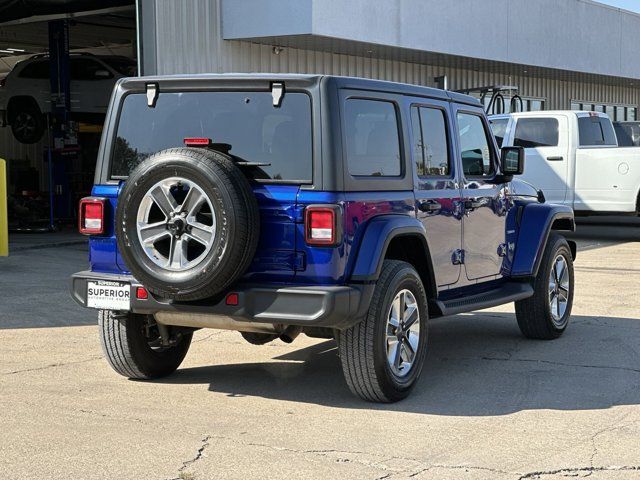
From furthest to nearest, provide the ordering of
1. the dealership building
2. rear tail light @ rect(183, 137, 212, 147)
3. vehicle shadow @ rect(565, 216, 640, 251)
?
vehicle shadow @ rect(565, 216, 640, 251) → the dealership building → rear tail light @ rect(183, 137, 212, 147)

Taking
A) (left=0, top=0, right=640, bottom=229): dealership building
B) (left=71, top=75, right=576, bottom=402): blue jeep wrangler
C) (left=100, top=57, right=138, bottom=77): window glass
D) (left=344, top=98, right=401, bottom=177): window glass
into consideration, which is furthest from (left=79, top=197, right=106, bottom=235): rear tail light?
(left=100, top=57, right=138, bottom=77): window glass

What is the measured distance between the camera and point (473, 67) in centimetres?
2395

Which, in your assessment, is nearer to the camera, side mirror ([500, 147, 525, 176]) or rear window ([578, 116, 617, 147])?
side mirror ([500, 147, 525, 176])

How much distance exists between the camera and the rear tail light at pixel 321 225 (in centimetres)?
570

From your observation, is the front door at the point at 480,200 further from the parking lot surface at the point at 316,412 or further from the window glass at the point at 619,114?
the window glass at the point at 619,114

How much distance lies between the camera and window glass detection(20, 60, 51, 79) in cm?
2311

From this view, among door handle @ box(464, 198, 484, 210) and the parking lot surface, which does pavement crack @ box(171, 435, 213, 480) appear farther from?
door handle @ box(464, 198, 484, 210)

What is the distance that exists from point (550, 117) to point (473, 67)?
7.23 m

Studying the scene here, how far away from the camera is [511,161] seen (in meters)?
7.97

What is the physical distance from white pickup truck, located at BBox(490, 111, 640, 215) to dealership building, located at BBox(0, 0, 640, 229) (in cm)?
323

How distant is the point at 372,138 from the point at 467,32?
15714mm

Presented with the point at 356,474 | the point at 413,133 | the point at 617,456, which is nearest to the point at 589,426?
the point at 617,456

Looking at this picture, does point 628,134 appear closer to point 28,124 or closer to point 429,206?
point 28,124

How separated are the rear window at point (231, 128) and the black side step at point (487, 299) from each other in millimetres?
1549
